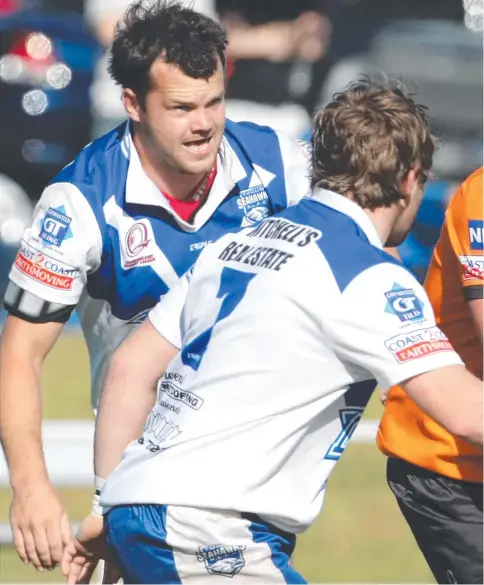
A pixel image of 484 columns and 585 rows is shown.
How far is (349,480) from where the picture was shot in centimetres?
754

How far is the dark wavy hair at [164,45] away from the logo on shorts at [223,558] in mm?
1467

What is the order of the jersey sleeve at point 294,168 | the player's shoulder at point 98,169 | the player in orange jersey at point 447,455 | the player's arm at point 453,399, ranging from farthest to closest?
1. the jersey sleeve at point 294,168
2. the player's shoulder at point 98,169
3. the player in orange jersey at point 447,455
4. the player's arm at point 453,399

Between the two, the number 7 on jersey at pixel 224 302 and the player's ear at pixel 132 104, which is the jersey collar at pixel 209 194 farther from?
the number 7 on jersey at pixel 224 302

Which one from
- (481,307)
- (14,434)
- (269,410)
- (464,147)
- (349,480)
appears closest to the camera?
(269,410)

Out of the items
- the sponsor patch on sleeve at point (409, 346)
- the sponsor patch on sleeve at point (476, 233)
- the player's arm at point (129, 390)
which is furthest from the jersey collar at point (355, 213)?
the player's arm at point (129, 390)

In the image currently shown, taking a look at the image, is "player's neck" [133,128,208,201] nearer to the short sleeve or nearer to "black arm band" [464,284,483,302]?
the short sleeve

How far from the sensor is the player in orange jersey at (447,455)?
3.79 m

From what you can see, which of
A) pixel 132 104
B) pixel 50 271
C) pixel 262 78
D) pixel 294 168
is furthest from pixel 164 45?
pixel 262 78

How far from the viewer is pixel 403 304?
3.18 m

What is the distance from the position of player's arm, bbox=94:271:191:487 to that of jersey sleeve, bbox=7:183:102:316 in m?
0.55

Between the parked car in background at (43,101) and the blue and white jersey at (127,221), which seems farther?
the parked car in background at (43,101)

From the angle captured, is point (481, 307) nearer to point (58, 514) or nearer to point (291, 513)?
point (291, 513)

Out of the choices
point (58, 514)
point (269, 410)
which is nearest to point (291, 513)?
point (269, 410)

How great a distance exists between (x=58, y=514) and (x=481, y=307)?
121cm
